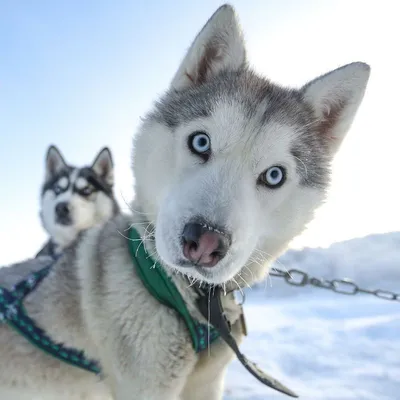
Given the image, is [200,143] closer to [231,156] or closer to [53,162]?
[231,156]

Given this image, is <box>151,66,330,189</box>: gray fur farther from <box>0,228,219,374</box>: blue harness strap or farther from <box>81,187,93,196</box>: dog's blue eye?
<box>81,187,93,196</box>: dog's blue eye

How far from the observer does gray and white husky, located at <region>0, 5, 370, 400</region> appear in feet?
4.58

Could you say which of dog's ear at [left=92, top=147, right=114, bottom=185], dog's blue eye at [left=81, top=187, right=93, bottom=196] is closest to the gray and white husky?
dog's blue eye at [left=81, top=187, right=93, bottom=196]

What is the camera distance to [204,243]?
4.23 ft

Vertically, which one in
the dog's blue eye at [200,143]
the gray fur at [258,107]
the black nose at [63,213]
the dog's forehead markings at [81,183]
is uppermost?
the gray fur at [258,107]

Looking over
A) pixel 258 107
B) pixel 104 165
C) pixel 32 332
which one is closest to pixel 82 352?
pixel 32 332

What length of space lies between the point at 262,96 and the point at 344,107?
0.44 m

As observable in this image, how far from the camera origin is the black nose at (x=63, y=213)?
5.34 meters

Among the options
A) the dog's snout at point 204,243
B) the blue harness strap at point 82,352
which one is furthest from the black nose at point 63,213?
the dog's snout at point 204,243

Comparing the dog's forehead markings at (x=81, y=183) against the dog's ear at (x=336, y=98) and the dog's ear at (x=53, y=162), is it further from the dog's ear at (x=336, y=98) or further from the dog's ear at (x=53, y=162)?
the dog's ear at (x=336, y=98)

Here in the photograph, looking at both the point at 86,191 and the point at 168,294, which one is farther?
the point at 86,191

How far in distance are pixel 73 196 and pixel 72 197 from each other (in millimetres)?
28

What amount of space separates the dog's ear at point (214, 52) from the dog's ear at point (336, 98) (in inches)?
15.5

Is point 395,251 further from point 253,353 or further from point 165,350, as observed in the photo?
point 165,350
